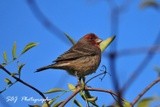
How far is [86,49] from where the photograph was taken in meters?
8.91

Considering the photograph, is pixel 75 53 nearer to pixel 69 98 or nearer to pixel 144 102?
pixel 144 102

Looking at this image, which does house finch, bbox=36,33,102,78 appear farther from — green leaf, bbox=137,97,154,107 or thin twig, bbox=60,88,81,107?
green leaf, bbox=137,97,154,107

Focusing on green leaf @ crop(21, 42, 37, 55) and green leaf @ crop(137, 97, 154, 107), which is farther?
green leaf @ crop(21, 42, 37, 55)

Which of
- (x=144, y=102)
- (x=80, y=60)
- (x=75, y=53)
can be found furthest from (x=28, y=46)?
(x=75, y=53)

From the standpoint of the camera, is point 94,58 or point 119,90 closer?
point 119,90

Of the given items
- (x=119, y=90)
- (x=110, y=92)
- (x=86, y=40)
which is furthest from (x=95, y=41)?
(x=119, y=90)

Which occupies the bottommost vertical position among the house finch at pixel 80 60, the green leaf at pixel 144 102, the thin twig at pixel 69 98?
the green leaf at pixel 144 102

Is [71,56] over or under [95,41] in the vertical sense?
under

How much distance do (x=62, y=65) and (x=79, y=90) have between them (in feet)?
12.1

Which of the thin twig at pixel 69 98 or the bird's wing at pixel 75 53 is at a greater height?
the bird's wing at pixel 75 53

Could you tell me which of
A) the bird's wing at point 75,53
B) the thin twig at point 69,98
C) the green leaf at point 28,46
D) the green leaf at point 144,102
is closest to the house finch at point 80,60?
the bird's wing at point 75,53

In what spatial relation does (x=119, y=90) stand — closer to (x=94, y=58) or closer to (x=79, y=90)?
(x=79, y=90)

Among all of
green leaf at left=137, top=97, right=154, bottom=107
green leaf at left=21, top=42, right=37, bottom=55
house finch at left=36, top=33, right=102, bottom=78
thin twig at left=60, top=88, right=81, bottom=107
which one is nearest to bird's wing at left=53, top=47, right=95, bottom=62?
house finch at left=36, top=33, right=102, bottom=78

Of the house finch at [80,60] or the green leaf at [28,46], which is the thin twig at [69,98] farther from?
the house finch at [80,60]
